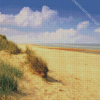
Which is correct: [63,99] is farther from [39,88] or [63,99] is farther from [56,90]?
[39,88]

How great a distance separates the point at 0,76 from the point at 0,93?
2.45ft

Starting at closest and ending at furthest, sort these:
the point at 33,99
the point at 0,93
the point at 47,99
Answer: the point at 0,93
the point at 33,99
the point at 47,99

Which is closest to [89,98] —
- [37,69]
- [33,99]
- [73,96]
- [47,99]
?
[73,96]

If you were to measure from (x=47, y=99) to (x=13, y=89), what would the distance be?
1173 millimetres

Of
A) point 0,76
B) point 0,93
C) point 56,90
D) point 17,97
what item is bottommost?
point 56,90

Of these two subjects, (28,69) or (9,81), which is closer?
(9,81)

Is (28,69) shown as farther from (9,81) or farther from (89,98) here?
(89,98)

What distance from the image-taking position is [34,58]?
18.7ft

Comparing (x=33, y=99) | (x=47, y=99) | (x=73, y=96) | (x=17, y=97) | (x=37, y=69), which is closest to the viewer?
(x=17, y=97)

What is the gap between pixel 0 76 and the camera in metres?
3.31

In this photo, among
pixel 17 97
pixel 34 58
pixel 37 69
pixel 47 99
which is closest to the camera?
pixel 17 97

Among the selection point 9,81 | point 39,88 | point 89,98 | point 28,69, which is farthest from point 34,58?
point 89,98

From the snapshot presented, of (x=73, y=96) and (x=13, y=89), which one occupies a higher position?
(x=13, y=89)

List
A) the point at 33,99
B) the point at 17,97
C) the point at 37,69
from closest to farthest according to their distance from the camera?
the point at 17,97
the point at 33,99
the point at 37,69
